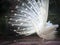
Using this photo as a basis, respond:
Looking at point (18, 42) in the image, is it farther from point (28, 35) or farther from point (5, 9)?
point (5, 9)

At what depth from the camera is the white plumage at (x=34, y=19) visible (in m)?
2.55

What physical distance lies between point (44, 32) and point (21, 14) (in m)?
0.23

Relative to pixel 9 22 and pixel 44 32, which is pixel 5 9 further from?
pixel 44 32

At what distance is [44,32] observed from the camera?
257 cm

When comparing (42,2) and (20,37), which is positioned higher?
(42,2)

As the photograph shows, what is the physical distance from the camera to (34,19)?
2.57 metres

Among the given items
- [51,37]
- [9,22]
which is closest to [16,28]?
[9,22]

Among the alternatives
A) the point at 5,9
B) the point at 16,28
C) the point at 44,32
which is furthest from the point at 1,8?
the point at 44,32

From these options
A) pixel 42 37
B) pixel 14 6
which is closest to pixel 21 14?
pixel 14 6

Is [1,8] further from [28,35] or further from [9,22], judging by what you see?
[28,35]

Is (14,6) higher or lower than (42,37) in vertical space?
higher

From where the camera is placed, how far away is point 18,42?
2.57 meters

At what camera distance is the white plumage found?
255 cm

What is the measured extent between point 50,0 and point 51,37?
0.29 m
